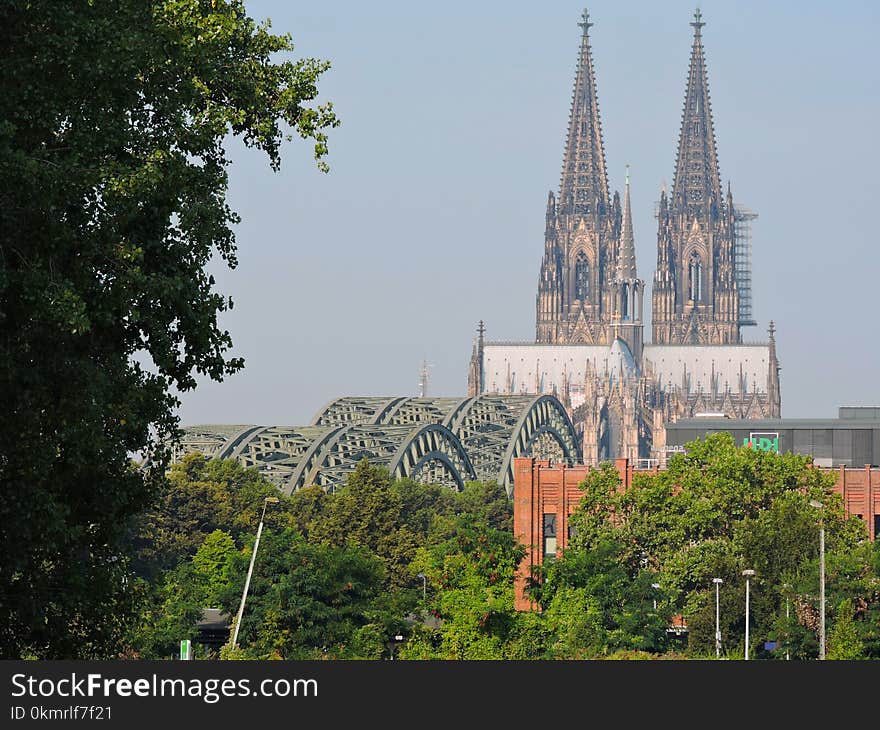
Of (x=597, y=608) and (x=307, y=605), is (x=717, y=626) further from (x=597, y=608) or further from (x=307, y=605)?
(x=307, y=605)

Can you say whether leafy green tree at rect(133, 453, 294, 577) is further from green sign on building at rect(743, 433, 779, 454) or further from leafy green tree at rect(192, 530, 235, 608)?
green sign on building at rect(743, 433, 779, 454)

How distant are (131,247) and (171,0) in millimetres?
5801

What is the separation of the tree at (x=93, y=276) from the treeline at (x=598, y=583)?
73.7 feet

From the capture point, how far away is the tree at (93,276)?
3123 cm

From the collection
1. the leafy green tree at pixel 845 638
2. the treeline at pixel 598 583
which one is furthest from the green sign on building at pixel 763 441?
the leafy green tree at pixel 845 638

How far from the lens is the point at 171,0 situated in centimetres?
3641

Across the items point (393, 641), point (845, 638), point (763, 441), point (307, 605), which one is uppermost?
point (763, 441)

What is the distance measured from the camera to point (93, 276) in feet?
108

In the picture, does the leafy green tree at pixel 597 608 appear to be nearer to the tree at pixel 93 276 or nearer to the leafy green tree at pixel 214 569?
the leafy green tree at pixel 214 569

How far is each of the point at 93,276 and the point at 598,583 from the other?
5430cm

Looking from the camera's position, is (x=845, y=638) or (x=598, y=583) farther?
(x=598, y=583)

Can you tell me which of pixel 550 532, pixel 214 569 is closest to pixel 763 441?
pixel 550 532

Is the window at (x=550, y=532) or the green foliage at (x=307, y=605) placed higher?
the window at (x=550, y=532)

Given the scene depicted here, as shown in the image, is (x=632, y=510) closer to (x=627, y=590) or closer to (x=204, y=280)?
(x=627, y=590)
